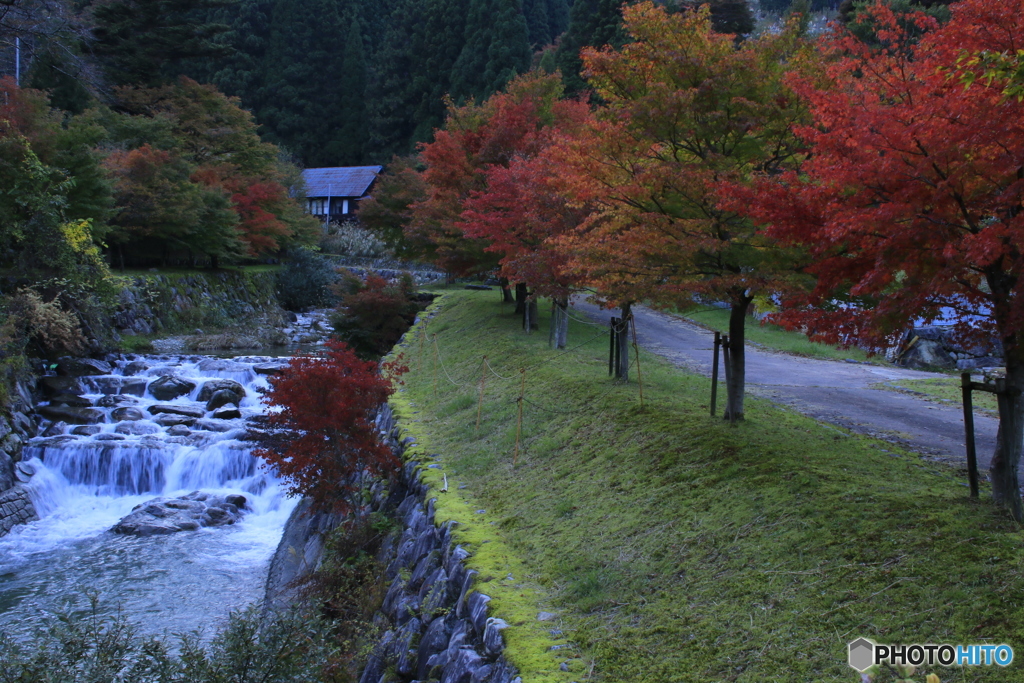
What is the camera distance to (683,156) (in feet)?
34.0

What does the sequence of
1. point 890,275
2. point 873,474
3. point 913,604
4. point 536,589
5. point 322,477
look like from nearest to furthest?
point 913,604, point 890,275, point 536,589, point 873,474, point 322,477

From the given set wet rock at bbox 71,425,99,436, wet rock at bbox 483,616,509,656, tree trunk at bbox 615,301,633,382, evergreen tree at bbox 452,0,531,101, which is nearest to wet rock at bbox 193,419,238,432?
wet rock at bbox 71,425,99,436

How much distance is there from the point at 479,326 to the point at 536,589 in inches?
642

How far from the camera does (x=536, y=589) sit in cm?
690

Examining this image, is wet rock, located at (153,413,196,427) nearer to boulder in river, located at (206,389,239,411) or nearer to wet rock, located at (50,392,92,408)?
boulder in river, located at (206,389,239,411)

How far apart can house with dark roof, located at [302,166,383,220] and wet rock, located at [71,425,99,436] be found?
44.7m

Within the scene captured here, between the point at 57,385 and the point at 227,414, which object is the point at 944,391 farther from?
the point at 57,385

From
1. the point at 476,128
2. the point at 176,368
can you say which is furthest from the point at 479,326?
the point at 176,368

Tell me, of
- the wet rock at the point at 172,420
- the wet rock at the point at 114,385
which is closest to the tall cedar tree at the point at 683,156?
the wet rock at the point at 172,420

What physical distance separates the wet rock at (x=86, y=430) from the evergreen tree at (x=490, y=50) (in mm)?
39003

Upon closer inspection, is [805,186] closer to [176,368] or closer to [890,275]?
[890,275]

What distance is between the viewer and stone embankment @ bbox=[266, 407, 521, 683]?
6.21 meters

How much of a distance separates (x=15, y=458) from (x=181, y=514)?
4.75 meters

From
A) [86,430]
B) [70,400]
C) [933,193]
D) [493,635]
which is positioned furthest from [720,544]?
[70,400]
